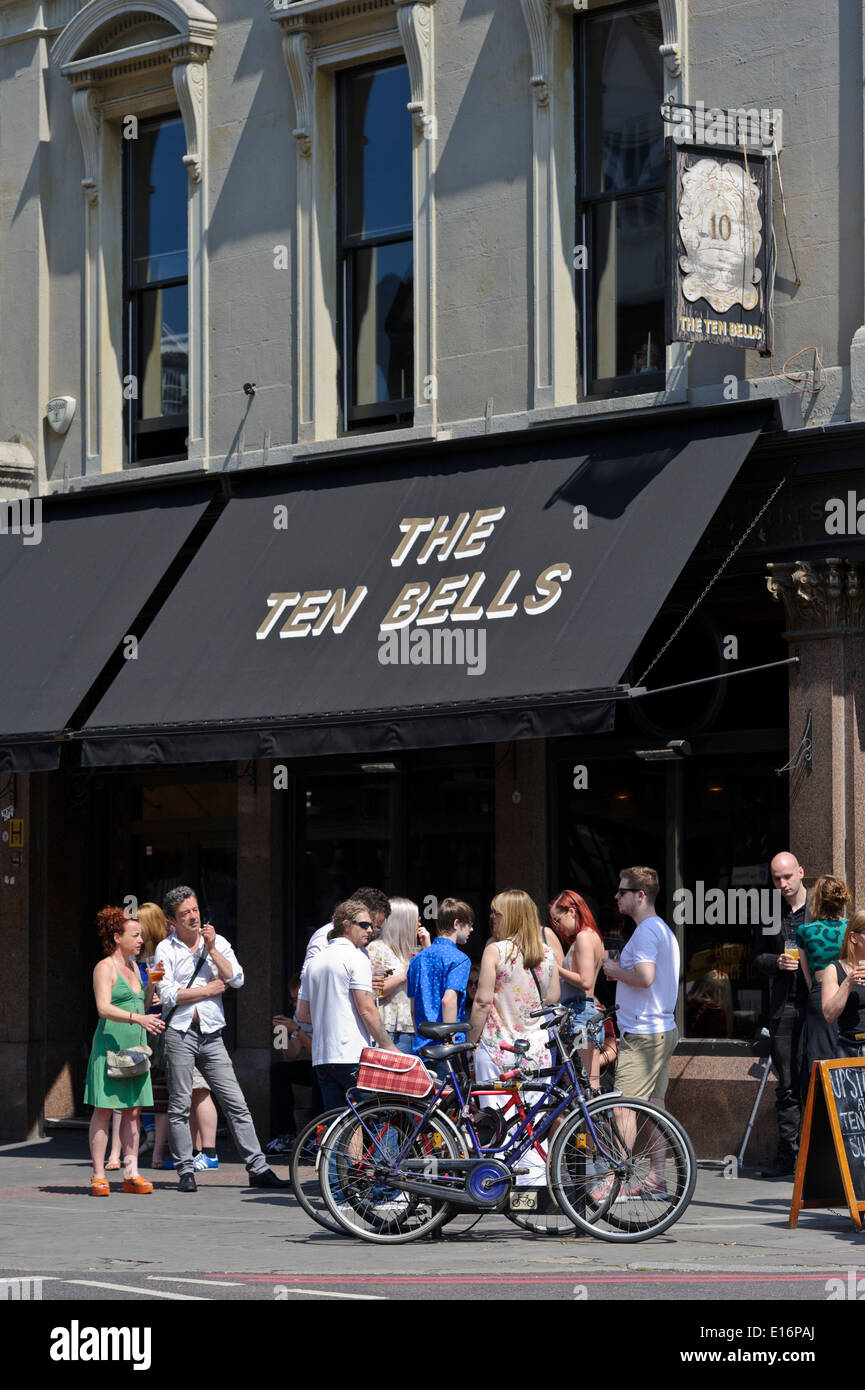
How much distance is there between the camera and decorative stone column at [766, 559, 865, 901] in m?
14.4

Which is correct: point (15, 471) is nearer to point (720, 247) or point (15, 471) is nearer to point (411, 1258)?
point (720, 247)

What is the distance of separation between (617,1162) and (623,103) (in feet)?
27.5

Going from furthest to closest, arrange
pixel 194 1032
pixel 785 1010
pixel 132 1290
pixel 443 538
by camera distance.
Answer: pixel 443 538
pixel 785 1010
pixel 194 1032
pixel 132 1290

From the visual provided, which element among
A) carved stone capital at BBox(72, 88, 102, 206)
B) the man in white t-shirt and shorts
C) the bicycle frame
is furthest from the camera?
carved stone capital at BBox(72, 88, 102, 206)

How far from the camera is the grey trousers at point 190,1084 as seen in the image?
45.8 feet

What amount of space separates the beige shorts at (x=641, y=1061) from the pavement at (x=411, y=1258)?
80cm

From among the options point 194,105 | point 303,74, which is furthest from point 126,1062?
point 194,105

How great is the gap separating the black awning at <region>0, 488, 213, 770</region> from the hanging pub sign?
5101 mm

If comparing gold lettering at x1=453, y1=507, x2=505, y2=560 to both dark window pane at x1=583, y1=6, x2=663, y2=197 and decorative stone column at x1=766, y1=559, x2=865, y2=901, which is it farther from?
dark window pane at x1=583, y1=6, x2=663, y2=197

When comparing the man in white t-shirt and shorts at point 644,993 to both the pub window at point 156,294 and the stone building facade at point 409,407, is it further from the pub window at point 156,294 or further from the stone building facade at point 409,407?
the pub window at point 156,294

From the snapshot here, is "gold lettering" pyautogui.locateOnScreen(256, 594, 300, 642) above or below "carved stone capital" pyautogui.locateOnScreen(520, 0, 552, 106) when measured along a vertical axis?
below

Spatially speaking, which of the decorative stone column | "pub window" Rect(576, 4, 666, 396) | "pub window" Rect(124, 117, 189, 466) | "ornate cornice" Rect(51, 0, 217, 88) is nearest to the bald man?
the decorative stone column

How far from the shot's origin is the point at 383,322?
57.1 feet

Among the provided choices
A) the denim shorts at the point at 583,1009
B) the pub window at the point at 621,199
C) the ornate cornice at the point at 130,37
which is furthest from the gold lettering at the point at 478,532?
the ornate cornice at the point at 130,37
